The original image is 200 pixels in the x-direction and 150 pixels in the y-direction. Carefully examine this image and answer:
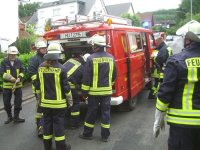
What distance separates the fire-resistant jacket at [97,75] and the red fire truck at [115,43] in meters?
0.79

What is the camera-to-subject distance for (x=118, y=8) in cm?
6931

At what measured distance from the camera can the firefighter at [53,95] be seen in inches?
201

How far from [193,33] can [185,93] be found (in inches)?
25.6

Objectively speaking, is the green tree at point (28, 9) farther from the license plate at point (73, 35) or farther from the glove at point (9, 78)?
the license plate at point (73, 35)

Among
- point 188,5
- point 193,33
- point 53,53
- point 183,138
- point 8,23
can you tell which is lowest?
point 183,138

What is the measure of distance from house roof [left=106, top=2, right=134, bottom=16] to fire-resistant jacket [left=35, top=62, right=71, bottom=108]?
207 ft

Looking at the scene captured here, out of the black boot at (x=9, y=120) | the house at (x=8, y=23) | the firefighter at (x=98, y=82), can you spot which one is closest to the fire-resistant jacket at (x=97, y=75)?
the firefighter at (x=98, y=82)

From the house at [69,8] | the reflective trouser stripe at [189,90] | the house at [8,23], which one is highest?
the house at [69,8]

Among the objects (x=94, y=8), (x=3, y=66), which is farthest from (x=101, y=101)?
(x=94, y=8)

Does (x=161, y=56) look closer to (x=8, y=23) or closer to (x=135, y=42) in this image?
(x=135, y=42)

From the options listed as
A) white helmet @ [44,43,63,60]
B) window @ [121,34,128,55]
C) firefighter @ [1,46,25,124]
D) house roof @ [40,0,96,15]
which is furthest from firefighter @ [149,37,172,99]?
house roof @ [40,0,96,15]

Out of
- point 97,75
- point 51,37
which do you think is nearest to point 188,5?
point 51,37

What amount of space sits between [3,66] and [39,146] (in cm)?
242

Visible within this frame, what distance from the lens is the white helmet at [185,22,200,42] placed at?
3371 mm
